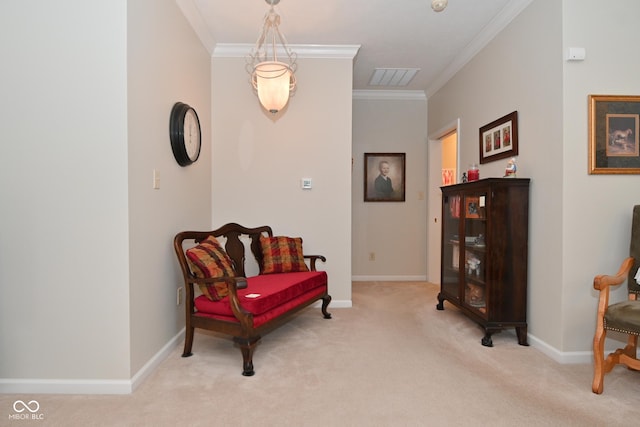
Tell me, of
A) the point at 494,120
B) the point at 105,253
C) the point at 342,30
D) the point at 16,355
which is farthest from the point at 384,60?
the point at 16,355

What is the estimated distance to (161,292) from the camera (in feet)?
8.41

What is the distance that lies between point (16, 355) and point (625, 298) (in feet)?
12.8

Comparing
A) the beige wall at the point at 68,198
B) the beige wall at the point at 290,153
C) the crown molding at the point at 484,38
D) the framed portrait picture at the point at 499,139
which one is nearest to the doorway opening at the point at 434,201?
the crown molding at the point at 484,38

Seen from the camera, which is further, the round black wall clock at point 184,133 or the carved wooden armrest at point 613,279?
the round black wall clock at point 184,133

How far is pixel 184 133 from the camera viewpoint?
9.25ft

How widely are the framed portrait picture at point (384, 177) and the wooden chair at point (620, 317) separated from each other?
10.4 ft

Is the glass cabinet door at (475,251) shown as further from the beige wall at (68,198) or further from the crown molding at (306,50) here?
the beige wall at (68,198)

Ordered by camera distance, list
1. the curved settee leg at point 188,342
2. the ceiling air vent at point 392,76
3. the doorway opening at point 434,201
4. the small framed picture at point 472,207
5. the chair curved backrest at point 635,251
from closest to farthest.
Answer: the chair curved backrest at point 635,251 → the curved settee leg at point 188,342 → the small framed picture at point 472,207 → the ceiling air vent at point 392,76 → the doorway opening at point 434,201

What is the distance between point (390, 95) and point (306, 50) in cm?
189

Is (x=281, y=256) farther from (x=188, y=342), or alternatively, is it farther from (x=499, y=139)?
(x=499, y=139)

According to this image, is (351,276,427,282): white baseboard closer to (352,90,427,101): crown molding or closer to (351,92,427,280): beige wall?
(351,92,427,280): beige wall

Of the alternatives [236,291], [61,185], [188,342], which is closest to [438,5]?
[236,291]

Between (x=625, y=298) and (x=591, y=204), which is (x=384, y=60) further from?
(x=625, y=298)

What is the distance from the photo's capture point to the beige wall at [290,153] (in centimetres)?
383
